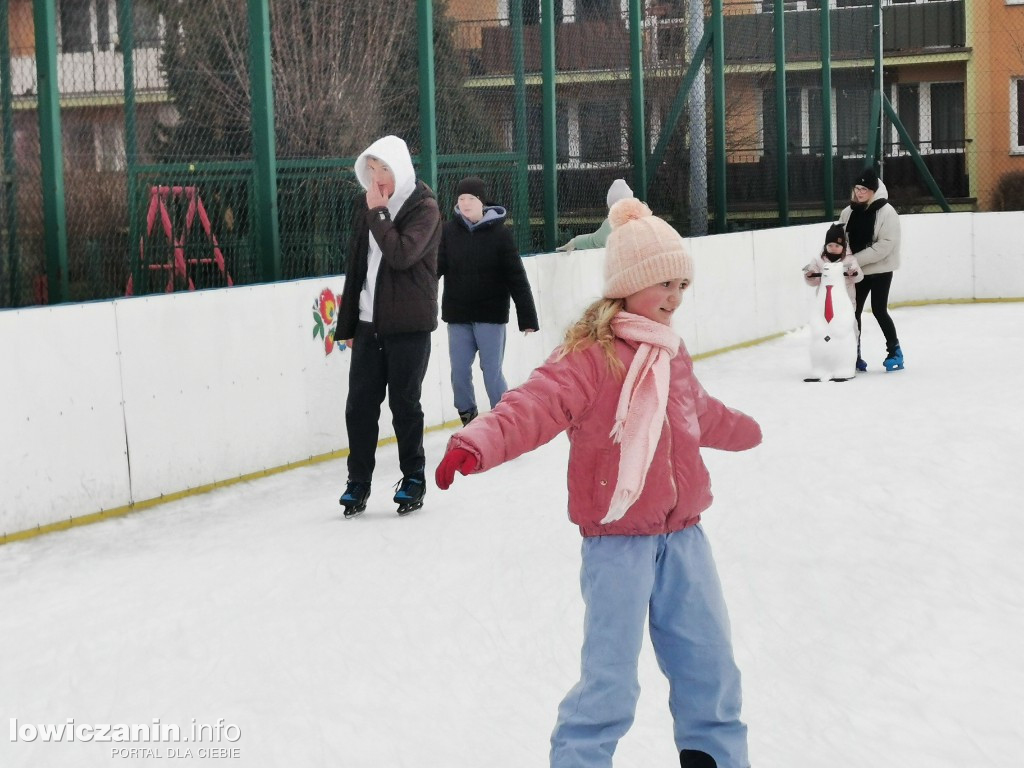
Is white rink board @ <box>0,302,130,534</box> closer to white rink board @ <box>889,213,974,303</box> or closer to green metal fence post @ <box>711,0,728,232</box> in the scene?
green metal fence post @ <box>711,0,728,232</box>

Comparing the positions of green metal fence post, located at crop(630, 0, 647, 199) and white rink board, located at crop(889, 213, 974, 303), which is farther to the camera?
white rink board, located at crop(889, 213, 974, 303)

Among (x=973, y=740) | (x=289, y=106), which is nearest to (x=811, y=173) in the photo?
(x=289, y=106)

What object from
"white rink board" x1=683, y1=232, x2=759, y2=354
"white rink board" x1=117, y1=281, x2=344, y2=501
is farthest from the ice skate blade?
"white rink board" x1=683, y1=232, x2=759, y2=354

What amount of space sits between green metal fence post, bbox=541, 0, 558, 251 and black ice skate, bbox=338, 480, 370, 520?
520 centimetres

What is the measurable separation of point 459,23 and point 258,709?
23.5 ft

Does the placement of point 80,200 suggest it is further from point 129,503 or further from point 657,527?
point 657,527

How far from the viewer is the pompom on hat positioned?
3477 mm

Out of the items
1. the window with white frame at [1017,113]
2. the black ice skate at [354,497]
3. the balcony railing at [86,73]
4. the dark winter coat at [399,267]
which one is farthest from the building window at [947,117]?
the black ice skate at [354,497]

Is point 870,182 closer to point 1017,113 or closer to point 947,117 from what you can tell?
point 1017,113

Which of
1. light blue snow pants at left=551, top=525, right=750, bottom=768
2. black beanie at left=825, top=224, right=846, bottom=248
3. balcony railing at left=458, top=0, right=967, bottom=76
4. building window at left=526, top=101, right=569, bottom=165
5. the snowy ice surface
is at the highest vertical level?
balcony railing at left=458, top=0, right=967, bottom=76

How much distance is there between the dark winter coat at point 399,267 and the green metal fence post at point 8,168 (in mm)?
1618

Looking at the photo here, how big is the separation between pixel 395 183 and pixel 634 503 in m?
3.59

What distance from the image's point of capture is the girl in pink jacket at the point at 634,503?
332cm

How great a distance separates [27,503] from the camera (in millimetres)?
6875
